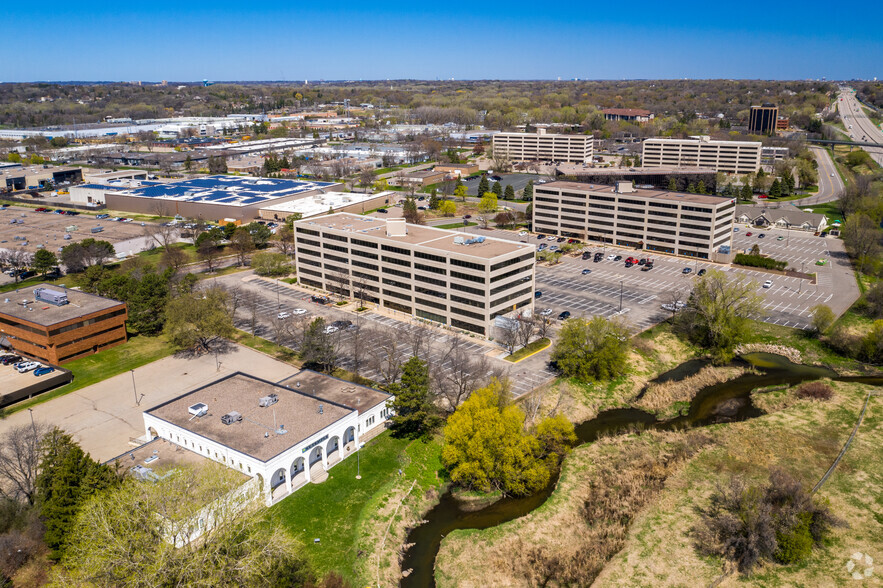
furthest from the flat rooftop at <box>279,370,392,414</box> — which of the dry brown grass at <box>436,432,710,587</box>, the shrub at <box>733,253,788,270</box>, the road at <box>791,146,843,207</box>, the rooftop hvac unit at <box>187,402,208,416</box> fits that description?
the road at <box>791,146,843,207</box>

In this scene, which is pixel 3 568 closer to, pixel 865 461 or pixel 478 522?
pixel 478 522

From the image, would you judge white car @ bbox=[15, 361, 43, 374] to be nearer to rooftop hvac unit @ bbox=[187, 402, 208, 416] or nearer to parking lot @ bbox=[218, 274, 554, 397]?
parking lot @ bbox=[218, 274, 554, 397]

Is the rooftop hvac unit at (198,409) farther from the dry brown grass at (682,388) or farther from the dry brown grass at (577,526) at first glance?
the dry brown grass at (682,388)

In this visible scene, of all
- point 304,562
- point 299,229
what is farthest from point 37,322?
point 304,562

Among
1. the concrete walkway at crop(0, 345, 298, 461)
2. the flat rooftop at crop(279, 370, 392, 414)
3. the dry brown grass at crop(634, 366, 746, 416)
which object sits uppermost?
the flat rooftop at crop(279, 370, 392, 414)

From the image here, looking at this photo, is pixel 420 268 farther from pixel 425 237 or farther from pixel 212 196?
pixel 212 196
